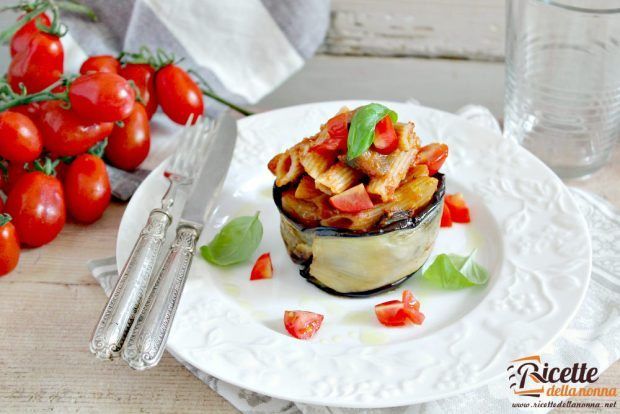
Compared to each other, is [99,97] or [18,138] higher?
[99,97]

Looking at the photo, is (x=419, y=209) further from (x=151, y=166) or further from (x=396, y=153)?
(x=151, y=166)

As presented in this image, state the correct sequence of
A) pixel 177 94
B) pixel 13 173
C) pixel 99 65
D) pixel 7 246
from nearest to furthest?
1. pixel 7 246
2. pixel 13 173
3. pixel 99 65
4. pixel 177 94

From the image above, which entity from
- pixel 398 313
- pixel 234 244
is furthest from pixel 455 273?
pixel 234 244

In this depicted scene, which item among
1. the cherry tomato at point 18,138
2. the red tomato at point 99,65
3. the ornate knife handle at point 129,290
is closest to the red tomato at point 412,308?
the ornate knife handle at point 129,290

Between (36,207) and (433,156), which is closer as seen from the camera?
(433,156)

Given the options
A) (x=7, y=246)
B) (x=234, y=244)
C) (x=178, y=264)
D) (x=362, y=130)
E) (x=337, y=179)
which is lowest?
(x=7, y=246)

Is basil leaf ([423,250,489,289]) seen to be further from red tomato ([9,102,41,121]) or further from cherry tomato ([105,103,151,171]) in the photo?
red tomato ([9,102,41,121])

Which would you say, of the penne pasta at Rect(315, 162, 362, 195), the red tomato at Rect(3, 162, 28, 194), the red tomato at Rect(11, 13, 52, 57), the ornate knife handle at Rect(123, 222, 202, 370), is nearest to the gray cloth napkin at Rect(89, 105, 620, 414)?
the ornate knife handle at Rect(123, 222, 202, 370)

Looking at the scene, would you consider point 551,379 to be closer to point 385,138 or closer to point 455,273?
point 455,273
